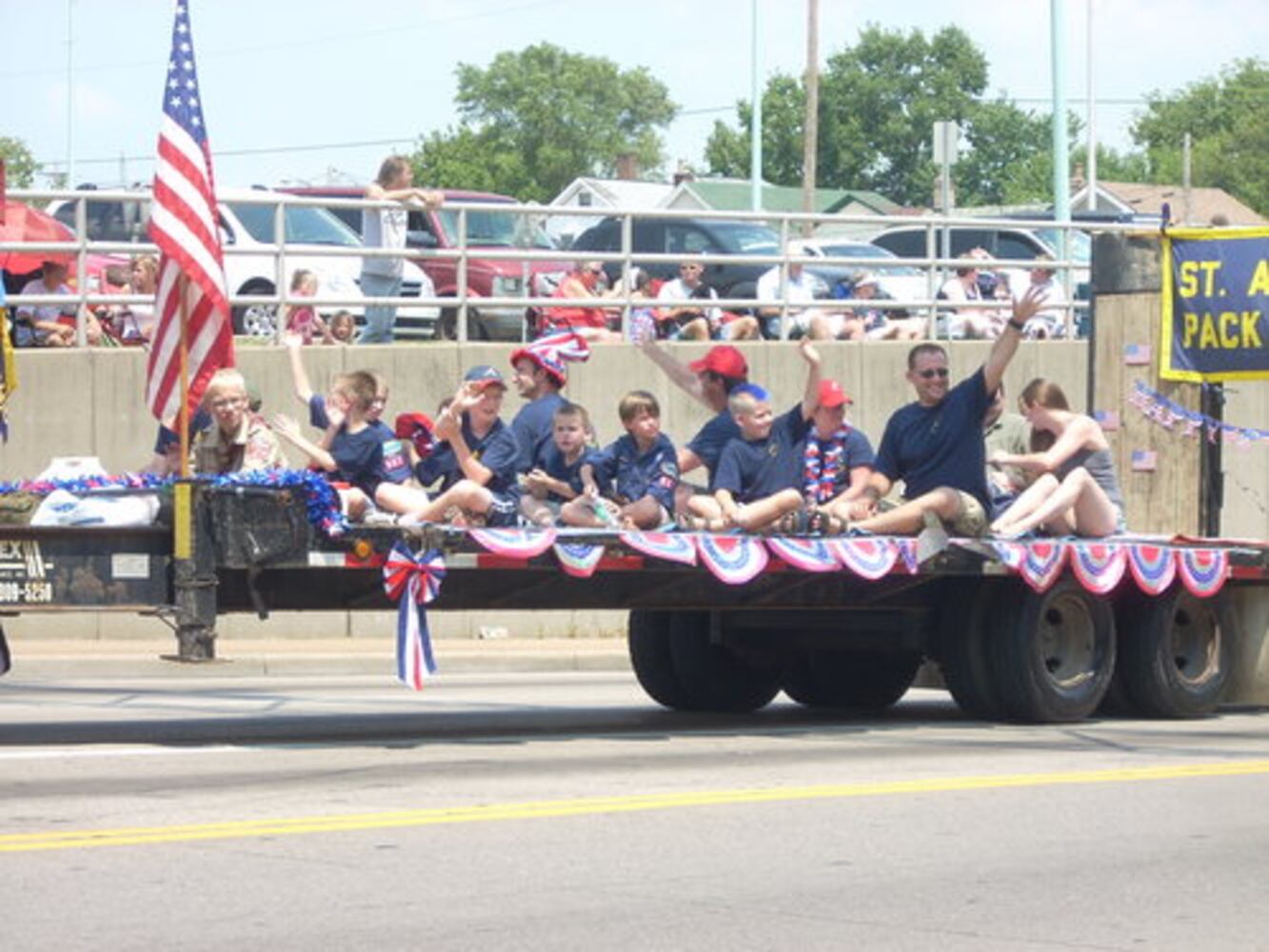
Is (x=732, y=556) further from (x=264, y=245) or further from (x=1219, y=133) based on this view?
(x=1219, y=133)

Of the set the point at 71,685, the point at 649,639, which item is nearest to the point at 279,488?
the point at 649,639

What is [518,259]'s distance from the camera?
22.4 metres

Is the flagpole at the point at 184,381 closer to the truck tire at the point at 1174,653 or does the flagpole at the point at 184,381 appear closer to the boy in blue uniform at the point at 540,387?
the boy in blue uniform at the point at 540,387

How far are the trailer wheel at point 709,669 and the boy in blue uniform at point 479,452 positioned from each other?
1809mm

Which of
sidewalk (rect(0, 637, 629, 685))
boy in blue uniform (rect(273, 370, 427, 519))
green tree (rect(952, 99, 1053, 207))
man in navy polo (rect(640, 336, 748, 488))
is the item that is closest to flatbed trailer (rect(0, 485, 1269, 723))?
man in navy polo (rect(640, 336, 748, 488))

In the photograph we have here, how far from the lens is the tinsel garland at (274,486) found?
471 inches

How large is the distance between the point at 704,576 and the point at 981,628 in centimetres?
189

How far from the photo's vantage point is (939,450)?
1418 cm

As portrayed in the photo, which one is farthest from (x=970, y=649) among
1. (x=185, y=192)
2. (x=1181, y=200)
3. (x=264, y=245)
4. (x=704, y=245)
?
(x=1181, y=200)

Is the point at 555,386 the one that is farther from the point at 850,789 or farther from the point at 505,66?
the point at 505,66

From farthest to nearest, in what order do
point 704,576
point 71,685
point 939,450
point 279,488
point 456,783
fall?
point 71,685
point 939,450
point 704,576
point 279,488
point 456,783

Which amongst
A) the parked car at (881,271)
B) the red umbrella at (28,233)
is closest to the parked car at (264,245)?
the red umbrella at (28,233)

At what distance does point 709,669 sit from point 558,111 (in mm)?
118536

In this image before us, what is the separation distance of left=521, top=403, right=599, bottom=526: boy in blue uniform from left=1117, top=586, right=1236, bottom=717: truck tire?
11.1 feet
